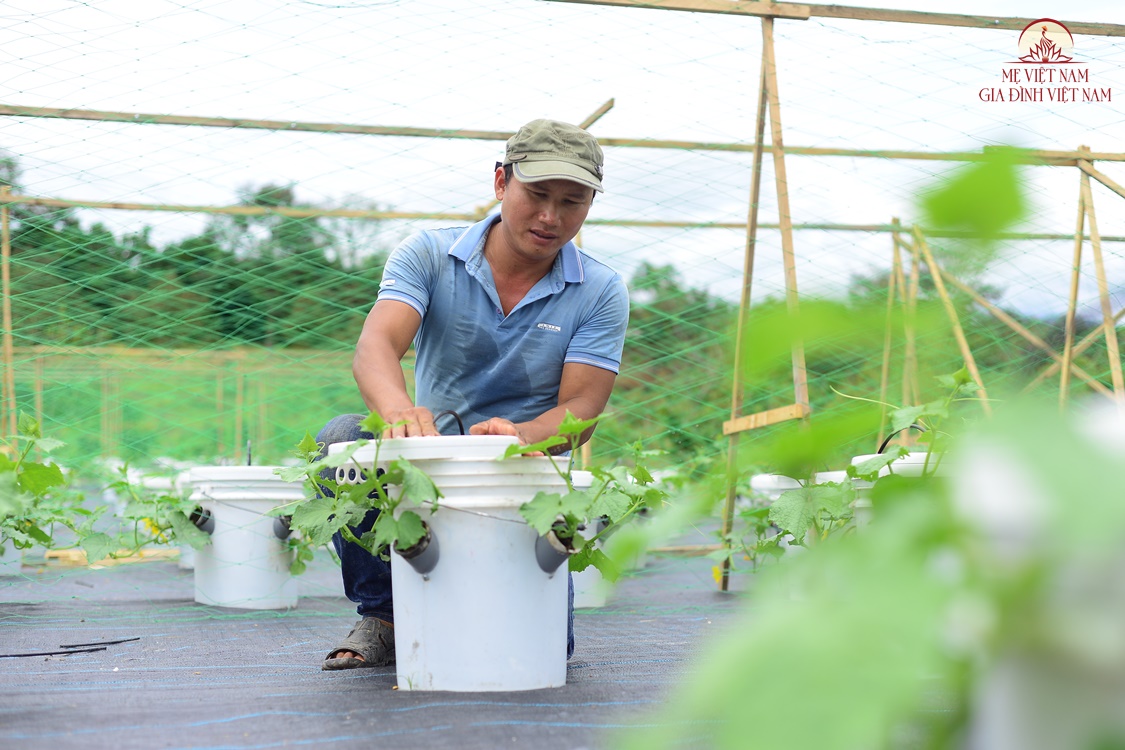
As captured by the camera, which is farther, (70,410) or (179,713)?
(70,410)

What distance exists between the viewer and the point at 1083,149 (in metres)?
3.59

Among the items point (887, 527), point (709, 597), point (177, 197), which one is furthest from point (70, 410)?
point (887, 527)

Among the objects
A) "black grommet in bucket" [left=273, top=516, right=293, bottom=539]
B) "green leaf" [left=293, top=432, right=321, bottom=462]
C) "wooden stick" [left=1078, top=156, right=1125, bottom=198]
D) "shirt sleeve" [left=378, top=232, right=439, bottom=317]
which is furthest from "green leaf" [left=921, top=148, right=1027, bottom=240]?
"wooden stick" [left=1078, top=156, right=1125, bottom=198]

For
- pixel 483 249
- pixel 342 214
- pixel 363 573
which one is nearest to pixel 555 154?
pixel 483 249

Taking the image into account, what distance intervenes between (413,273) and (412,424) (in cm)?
51

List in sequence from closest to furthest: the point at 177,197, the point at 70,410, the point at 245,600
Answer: the point at 245,600, the point at 177,197, the point at 70,410

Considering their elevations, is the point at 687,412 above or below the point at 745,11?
below

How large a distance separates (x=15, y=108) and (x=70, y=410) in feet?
21.5

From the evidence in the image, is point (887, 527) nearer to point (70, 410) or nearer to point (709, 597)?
point (709, 597)

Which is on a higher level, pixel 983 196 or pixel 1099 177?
pixel 1099 177

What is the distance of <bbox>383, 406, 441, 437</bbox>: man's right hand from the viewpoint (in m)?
1.52

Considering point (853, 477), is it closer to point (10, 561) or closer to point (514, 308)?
point (514, 308)

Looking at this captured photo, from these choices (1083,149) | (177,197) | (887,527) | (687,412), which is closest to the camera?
(887,527)

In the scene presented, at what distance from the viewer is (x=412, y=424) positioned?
1.54m
